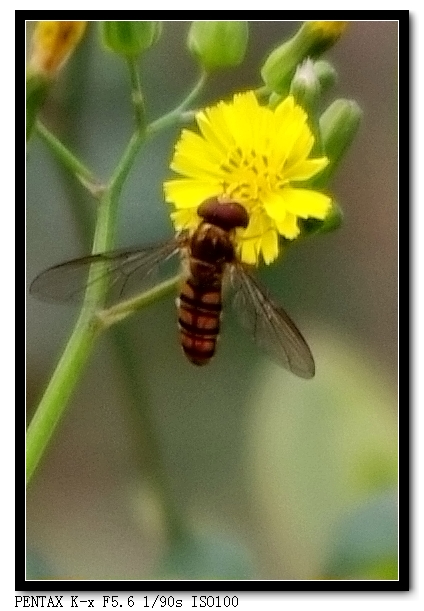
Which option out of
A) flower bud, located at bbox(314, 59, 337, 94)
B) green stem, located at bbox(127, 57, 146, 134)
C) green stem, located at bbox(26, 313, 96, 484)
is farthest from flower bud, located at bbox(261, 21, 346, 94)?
green stem, located at bbox(26, 313, 96, 484)

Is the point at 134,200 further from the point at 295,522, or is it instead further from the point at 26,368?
the point at 295,522

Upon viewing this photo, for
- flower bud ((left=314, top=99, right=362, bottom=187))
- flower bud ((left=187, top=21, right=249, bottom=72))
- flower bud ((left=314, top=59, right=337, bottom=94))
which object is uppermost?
flower bud ((left=187, top=21, right=249, bottom=72))

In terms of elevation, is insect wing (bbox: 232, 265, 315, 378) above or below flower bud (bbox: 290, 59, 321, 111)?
below

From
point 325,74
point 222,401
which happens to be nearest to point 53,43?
point 325,74

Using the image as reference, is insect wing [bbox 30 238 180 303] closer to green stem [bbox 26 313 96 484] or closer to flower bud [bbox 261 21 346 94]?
green stem [bbox 26 313 96 484]

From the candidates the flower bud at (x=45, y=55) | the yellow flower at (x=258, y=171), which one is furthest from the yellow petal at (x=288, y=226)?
the flower bud at (x=45, y=55)

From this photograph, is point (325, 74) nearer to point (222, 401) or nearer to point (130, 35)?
point (130, 35)
